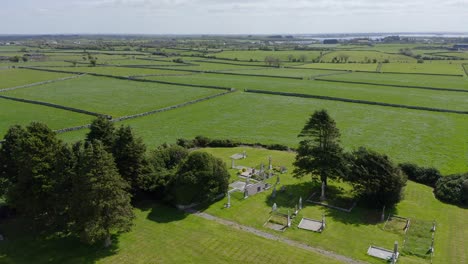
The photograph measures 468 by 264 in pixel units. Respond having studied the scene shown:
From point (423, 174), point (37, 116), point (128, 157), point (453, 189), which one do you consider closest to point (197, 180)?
point (128, 157)

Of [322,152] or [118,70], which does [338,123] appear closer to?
[322,152]

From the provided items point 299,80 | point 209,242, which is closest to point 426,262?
point 209,242

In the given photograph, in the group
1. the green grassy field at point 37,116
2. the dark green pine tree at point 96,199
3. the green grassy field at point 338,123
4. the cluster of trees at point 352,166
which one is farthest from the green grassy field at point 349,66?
the dark green pine tree at point 96,199

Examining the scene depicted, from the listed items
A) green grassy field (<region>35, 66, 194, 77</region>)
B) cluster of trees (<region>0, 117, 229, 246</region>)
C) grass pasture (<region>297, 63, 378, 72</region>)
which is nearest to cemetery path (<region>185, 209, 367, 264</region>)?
cluster of trees (<region>0, 117, 229, 246</region>)

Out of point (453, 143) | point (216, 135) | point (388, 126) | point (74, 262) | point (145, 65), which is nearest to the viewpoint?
point (74, 262)

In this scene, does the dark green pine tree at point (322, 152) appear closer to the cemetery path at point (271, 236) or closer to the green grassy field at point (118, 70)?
the cemetery path at point (271, 236)

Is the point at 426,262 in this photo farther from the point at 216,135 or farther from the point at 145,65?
the point at 145,65
